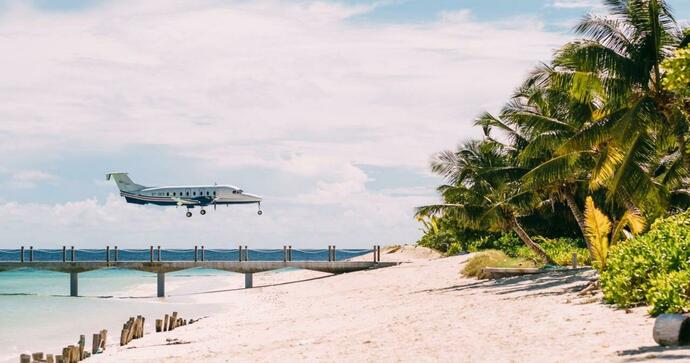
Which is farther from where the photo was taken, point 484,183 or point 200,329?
point 484,183

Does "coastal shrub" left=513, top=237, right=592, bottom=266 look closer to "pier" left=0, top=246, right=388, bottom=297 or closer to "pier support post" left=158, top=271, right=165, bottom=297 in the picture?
"pier" left=0, top=246, right=388, bottom=297

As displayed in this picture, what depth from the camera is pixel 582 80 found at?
21.2 m

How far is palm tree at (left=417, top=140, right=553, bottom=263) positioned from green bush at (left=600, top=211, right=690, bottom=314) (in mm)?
15428

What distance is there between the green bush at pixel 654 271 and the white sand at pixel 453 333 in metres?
0.40

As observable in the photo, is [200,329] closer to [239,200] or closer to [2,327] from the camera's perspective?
[2,327]

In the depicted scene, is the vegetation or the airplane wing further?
the airplane wing

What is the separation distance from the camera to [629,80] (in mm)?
20688

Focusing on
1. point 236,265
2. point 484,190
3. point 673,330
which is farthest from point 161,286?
point 673,330

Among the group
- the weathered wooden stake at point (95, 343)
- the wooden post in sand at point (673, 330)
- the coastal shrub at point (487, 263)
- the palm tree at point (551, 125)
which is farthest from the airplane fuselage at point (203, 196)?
the wooden post in sand at point (673, 330)

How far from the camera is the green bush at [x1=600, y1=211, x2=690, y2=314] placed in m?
13.2

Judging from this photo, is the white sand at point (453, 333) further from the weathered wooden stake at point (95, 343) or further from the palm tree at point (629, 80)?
the palm tree at point (629, 80)

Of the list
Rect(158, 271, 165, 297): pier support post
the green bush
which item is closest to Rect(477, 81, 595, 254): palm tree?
the green bush

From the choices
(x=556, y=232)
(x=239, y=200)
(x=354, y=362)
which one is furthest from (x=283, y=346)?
(x=239, y=200)

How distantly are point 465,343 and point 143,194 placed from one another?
206 ft
